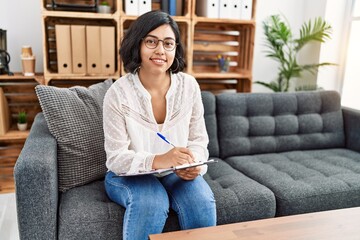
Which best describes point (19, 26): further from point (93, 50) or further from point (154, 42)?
point (154, 42)

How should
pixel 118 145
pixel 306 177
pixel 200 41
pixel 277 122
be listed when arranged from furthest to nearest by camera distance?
1. pixel 200 41
2. pixel 277 122
3. pixel 306 177
4. pixel 118 145

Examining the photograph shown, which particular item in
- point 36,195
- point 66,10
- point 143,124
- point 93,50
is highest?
point 66,10

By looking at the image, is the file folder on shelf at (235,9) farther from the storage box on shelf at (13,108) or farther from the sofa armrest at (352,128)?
the storage box on shelf at (13,108)

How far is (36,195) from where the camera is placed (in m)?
1.21

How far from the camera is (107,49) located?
7.50 ft

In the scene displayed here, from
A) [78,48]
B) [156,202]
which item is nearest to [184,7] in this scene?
[78,48]

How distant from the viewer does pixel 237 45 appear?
2.88 meters

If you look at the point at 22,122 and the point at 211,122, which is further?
the point at 22,122

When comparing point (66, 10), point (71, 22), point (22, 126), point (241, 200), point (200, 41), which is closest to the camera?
point (241, 200)

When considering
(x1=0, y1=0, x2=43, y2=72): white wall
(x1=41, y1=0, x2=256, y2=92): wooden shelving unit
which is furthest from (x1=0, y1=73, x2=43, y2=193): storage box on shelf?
(x1=41, y1=0, x2=256, y2=92): wooden shelving unit

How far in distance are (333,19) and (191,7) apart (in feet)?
4.25

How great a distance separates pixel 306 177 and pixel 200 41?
151 centimetres

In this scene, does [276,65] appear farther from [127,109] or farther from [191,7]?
Result: [127,109]

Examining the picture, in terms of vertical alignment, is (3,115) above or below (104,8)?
below
